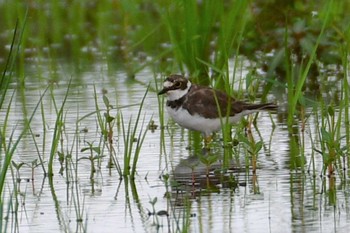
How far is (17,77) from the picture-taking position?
11742 mm

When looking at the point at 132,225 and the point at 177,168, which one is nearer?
the point at 132,225

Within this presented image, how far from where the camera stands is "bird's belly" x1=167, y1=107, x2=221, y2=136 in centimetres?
878

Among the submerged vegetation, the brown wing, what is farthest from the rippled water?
the brown wing

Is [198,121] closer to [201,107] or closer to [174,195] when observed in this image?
[201,107]

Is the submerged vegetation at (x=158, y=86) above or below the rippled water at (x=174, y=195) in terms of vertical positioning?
above

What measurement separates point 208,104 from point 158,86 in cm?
199

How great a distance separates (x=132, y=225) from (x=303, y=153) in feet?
5.58

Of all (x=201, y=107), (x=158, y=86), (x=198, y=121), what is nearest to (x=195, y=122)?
(x=198, y=121)

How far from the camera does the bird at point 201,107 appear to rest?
28.9ft

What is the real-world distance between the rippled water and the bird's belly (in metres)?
0.16

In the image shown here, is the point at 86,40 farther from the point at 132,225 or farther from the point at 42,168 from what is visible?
the point at 132,225

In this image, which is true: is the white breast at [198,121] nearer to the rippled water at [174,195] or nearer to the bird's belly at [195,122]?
the bird's belly at [195,122]

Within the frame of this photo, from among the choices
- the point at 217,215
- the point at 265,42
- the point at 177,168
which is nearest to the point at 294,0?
the point at 265,42

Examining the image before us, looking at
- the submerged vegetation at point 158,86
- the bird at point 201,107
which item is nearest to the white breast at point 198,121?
the bird at point 201,107
